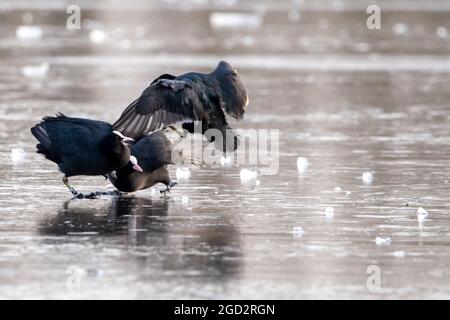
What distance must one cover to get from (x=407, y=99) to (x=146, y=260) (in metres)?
12.3

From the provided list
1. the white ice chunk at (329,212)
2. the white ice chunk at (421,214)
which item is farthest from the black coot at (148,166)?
the white ice chunk at (421,214)

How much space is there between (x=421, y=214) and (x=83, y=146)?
3001 mm

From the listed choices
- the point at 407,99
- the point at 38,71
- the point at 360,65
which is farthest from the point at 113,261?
the point at 360,65

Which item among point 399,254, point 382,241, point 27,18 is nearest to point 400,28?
point 27,18

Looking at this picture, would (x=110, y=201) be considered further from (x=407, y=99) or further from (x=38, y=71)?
(x=38, y=71)

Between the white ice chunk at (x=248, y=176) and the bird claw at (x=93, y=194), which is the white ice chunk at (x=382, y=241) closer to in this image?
the bird claw at (x=93, y=194)

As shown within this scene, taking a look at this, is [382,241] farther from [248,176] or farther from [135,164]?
[248,176]

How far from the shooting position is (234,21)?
121 feet

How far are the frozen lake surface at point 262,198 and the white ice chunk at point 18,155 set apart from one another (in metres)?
0.04

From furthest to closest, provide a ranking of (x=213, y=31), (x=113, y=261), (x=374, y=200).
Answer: (x=213, y=31) < (x=374, y=200) < (x=113, y=261)

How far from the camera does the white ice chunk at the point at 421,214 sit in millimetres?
10508

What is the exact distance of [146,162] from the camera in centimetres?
1131

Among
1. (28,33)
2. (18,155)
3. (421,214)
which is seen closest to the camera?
(421,214)

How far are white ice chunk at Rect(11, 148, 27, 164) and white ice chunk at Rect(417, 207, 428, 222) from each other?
15.9 feet
